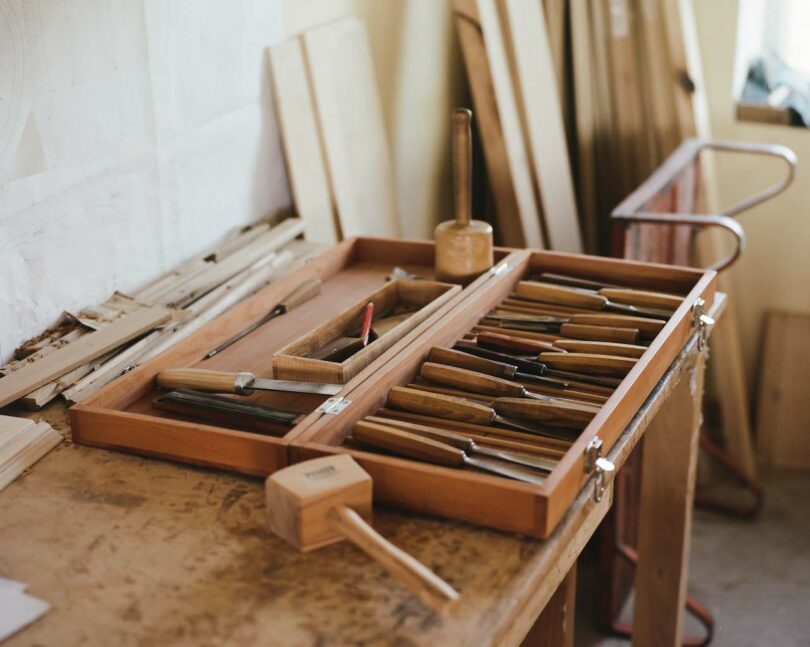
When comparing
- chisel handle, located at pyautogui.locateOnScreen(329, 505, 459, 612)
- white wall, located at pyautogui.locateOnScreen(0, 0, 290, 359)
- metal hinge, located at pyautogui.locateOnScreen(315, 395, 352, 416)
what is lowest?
chisel handle, located at pyautogui.locateOnScreen(329, 505, 459, 612)

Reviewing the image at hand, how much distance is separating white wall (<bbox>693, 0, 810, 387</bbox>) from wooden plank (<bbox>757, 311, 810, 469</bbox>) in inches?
2.7

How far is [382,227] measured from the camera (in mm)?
2988

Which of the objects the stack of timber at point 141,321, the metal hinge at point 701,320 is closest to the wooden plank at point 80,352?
the stack of timber at point 141,321

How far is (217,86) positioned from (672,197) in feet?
4.45

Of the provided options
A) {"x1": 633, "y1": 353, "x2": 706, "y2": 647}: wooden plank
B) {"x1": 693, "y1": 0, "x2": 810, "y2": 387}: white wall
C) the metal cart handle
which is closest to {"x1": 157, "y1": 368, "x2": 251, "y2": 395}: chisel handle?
{"x1": 633, "y1": 353, "x2": 706, "y2": 647}: wooden plank

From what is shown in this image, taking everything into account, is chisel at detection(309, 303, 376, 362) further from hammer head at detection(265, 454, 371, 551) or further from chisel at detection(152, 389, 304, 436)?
hammer head at detection(265, 454, 371, 551)

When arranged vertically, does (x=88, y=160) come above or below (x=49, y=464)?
above

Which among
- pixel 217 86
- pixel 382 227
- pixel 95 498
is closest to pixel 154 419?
pixel 95 498

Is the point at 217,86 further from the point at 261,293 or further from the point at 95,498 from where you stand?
the point at 95,498

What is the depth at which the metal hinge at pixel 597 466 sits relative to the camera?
4.51 feet

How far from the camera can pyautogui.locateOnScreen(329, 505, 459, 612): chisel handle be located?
3.67ft

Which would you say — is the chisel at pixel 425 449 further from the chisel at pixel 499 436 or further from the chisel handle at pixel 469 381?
the chisel handle at pixel 469 381

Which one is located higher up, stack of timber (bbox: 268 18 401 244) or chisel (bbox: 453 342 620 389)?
stack of timber (bbox: 268 18 401 244)

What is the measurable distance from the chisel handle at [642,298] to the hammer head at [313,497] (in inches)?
34.0
